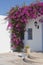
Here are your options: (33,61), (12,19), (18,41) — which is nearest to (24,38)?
(18,41)

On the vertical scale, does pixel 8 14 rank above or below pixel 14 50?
above

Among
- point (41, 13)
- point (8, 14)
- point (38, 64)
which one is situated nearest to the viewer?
point (38, 64)

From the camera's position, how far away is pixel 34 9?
19578 mm

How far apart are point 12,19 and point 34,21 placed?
204cm

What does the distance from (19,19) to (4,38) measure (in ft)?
7.37

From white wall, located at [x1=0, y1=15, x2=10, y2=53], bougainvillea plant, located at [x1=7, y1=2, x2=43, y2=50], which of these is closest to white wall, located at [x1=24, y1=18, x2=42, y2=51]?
bougainvillea plant, located at [x1=7, y1=2, x2=43, y2=50]

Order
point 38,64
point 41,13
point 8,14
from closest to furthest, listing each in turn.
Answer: point 38,64 → point 41,13 → point 8,14

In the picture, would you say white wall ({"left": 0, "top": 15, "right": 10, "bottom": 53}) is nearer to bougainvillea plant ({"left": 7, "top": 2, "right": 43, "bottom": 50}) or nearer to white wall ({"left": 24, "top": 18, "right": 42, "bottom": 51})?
bougainvillea plant ({"left": 7, "top": 2, "right": 43, "bottom": 50})

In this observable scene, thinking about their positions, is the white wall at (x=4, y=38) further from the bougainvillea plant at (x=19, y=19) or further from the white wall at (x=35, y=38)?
the white wall at (x=35, y=38)

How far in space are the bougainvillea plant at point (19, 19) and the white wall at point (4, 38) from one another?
0.53 metres

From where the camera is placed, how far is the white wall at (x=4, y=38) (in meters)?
19.3

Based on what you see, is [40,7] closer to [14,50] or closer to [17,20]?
[17,20]

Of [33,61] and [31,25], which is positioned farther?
[31,25]

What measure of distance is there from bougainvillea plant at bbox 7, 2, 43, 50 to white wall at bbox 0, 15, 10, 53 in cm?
Result: 53
